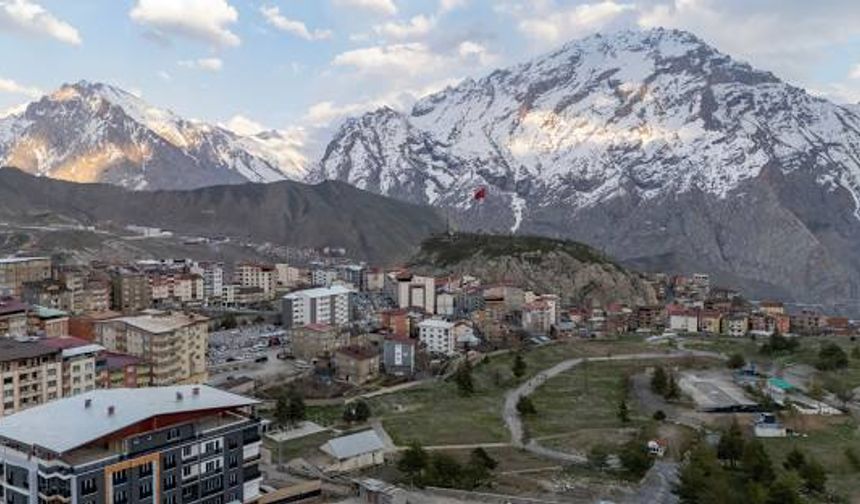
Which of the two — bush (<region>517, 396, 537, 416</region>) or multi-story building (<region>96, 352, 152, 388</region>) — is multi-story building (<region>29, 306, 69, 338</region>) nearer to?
multi-story building (<region>96, 352, 152, 388</region>)

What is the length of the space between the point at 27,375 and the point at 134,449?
841 inches

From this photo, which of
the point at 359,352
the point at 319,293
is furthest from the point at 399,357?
the point at 319,293

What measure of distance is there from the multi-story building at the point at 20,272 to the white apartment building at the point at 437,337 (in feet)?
126

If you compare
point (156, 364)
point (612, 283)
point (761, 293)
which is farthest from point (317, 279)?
point (761, 293)

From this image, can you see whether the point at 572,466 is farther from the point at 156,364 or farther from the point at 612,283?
the point at 612,283

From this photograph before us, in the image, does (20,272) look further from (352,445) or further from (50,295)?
(352,445)

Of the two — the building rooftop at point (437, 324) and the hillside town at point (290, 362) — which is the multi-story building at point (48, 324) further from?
the building rooftop at point (437, 324)

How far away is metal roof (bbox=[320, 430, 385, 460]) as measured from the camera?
43062 millimetres

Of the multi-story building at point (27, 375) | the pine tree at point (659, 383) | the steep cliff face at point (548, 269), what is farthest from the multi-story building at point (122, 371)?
the steep cliff face at point (548, 269)

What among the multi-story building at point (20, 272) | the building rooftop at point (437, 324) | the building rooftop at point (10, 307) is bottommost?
the building rooftop at point (437, 324)

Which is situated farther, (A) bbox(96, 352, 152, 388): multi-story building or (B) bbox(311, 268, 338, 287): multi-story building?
(B) bbox(311, 268, 338, 287): multi-story building

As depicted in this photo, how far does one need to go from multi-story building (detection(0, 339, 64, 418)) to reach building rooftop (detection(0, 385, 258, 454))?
52.7 feet

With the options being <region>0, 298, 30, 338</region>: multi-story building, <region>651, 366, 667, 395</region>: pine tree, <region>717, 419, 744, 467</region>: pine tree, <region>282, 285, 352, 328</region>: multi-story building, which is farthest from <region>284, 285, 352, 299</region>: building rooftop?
<region>717, 419, 744, 467</region>: pine tree

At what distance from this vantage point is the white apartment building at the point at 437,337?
79188 millimetres
